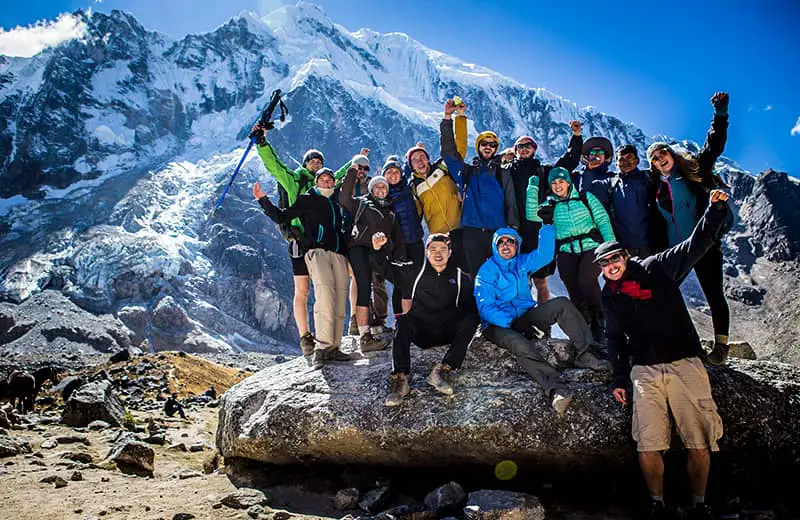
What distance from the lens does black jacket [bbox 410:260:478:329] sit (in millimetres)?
6609

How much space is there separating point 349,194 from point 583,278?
4.08 m

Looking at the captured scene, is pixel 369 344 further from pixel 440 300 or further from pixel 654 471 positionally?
pixel 654 471

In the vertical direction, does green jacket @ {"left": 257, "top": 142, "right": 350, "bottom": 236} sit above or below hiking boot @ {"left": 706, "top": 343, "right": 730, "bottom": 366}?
above

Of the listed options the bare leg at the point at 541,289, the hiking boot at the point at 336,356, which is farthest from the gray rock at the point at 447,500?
the bare leg at the point at 541,289

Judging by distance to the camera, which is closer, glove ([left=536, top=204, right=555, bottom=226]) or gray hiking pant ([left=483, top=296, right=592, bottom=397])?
gray hiking pant ([left=483, top=296, right=592, bottom=397])

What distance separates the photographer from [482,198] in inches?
305

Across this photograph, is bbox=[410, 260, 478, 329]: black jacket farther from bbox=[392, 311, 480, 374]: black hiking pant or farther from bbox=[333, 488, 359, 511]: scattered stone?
bbox=[333, 488, 359, 511]: scattered stone

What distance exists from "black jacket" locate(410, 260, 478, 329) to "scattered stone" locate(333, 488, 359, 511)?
226 cm

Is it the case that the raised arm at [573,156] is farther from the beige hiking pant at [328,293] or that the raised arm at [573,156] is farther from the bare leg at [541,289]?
the beige hiking pant at [328,293]

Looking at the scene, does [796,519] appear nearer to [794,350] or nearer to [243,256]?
[794,350]

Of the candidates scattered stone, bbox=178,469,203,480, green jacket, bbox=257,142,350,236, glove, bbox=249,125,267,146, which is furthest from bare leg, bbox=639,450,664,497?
glove, bbox=249,125,267,146

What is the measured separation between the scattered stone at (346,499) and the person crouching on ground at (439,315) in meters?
1.36

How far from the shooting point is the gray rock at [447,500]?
5.16 metres

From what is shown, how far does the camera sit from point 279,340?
9475 centimetres
